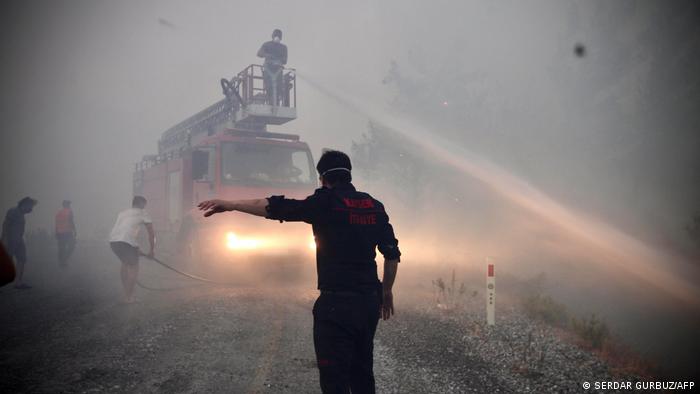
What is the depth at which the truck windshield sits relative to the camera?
9711 mm

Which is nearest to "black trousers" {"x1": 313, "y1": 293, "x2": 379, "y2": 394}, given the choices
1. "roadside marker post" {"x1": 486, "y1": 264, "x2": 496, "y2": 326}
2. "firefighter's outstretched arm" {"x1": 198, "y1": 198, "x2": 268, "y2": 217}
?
"firefighter's outstretched arm" {"x1": 198, "y1": 198, "x2": 268, "y2": 217}

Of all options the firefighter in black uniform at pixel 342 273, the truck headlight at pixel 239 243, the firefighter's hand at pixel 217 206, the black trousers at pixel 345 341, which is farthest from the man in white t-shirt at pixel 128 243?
the black trousers at pixel 345 341

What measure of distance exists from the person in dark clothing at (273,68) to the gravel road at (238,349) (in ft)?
20.2

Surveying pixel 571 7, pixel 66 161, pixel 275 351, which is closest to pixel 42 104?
pixel 66 161

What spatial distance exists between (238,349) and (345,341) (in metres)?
2.96

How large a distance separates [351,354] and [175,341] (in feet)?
11.6

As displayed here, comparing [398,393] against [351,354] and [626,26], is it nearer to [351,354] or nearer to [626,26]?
[351,354]

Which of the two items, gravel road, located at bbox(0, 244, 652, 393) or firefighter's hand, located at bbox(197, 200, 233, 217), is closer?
firefighter's hand, located at bbox(197, 200, 233, 217)

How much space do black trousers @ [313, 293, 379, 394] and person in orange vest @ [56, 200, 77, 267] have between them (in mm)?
11880

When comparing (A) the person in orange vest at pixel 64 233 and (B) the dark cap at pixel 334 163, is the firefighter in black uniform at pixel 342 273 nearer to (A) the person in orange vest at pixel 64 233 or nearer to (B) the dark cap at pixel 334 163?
(B) the dark cap at pixel 334 163

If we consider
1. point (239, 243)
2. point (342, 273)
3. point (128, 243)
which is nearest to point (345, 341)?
point (342, 273)

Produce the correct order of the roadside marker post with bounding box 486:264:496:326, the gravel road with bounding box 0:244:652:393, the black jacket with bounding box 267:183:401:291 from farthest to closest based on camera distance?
the roadside marker post with bounding box 486:264:496:326, the gravel road with bounding box 0:244:652:393, the black jacket with bounding box 267:183:401:291

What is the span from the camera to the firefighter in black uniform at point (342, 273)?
2521 millimetres

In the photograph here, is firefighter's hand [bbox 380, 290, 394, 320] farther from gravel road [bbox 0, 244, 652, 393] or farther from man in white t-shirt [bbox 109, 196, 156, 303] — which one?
man in white t-shirt [bbox 109, 196, 156, 303]
